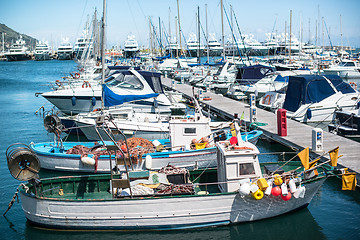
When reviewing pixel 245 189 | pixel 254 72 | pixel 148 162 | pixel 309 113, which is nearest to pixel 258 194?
pixel 245 189

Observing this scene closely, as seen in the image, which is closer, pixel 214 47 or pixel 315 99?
pixel 315 99

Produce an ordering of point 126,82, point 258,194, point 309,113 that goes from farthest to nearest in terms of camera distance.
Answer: point 126,82 → point 309,113 → point 258,194

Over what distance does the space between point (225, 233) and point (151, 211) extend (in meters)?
2.28

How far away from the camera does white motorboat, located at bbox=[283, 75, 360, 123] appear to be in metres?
24.8

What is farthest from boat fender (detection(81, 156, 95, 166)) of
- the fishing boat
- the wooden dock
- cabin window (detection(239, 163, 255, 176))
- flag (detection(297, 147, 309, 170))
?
flag (detection(297, 147, 309, 170))

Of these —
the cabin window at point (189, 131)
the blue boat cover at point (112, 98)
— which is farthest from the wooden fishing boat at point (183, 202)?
the blue boat cover at point (112, 98)

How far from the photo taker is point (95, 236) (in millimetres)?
11562

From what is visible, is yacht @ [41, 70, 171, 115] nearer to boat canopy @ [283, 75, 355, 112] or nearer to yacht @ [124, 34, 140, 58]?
boat canopy @ [283, 75, 355, 112]

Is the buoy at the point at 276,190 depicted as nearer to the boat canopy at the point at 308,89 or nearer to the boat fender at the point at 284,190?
the boat fender at the point at 284,190

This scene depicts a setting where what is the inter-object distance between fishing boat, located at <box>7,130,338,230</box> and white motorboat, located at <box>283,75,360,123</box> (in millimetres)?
13485

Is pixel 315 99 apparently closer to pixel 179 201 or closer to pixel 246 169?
pixel 246 169

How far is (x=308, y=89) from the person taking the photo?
81.8 ft

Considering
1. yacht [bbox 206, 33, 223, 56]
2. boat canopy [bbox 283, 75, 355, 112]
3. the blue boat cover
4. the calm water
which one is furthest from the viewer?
yacht [bbox 206, 33, 223, 56]

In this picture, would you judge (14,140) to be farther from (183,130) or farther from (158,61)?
(158,61)
